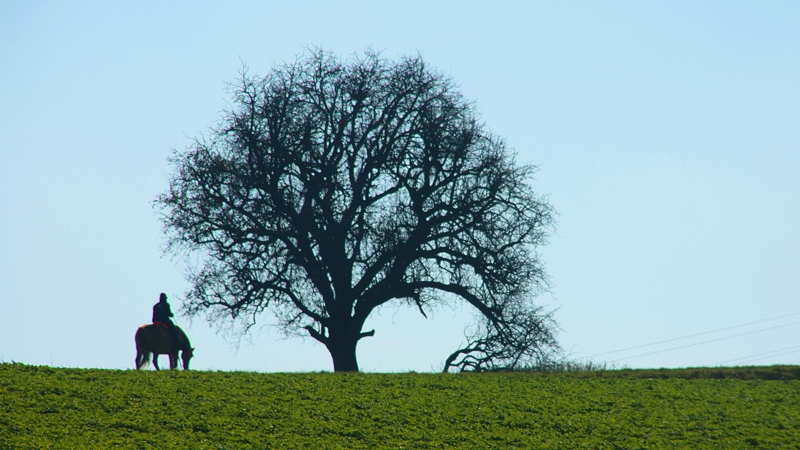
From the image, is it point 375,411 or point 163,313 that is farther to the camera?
point 163,313

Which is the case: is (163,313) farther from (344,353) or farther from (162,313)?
(344,353)

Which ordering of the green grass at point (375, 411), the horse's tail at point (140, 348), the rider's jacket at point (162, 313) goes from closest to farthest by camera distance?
the green grass at point (375, 411), the horse's tail at point (140, 348), the rider's jacket at point (162, 313)

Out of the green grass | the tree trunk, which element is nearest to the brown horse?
the green grass

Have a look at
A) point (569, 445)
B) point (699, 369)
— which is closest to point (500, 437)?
point (569, 445)

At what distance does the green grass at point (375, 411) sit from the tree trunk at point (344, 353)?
6.42 metres

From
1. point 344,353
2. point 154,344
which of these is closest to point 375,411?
point 154,344

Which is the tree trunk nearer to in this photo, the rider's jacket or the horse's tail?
the rider's jacket

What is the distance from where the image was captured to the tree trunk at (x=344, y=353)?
30531 millimetres

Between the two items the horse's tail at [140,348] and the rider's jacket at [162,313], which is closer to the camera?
the horse's tail at [140,348]

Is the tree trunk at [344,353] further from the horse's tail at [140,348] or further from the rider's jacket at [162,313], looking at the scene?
the horse's tail at [140,348]

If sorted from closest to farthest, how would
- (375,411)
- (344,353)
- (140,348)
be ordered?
1. (375,411)
2. (140,348)
3. (344,353)

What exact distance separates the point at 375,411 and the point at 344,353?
10.9 m

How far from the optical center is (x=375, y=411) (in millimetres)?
19734

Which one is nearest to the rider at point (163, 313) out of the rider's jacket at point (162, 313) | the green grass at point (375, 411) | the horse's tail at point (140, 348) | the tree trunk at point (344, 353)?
the rider's jacket at point (162, 313)
